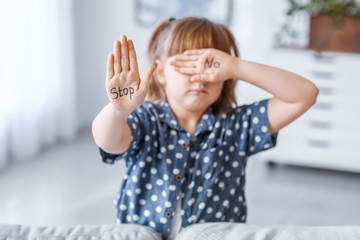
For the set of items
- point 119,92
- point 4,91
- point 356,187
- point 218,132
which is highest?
point 119,92

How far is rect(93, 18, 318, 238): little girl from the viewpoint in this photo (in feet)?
3.99

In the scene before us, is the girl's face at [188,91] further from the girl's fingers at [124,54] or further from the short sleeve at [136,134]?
the girl's fingers at [124,54]

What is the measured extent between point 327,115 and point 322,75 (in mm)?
250

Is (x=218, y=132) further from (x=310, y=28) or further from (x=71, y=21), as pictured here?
(x=71, y=21)

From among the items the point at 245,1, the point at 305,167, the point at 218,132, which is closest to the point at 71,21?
the point at 245,1

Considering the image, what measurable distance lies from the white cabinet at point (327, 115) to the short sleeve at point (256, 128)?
6.39 ft

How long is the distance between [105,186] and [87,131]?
1.17 metres

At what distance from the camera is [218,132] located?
1289mm

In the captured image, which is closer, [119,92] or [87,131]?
[119,92]

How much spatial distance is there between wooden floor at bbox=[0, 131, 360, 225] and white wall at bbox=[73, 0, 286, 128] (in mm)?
760

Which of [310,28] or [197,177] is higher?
[310,28]

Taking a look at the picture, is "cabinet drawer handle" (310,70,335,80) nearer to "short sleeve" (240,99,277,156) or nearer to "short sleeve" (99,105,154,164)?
"short sleeve" (240,99,277,156)

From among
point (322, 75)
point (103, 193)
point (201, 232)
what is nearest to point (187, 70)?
point (201, 232)

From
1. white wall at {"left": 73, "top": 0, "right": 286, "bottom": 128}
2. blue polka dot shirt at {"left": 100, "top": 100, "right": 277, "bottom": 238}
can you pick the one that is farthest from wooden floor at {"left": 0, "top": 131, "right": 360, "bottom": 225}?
blue polka dot shirt at {"left": 100, "top": 100, "right": 277, "bottom": 238}
